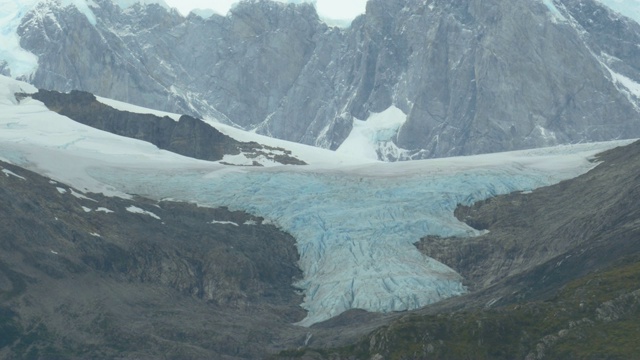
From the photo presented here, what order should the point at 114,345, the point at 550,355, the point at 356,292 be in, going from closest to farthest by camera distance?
the point at 550,355 < the point at 114,345 < the point at 356,292

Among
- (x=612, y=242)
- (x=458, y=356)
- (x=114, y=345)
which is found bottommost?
(x=114, y=345)

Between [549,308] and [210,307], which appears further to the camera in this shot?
[210,307]

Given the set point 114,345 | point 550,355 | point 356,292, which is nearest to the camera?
point 550,355

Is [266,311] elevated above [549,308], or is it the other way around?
[549,308]

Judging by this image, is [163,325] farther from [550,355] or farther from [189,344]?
[550,355]

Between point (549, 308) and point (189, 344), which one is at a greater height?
point (549, 308)

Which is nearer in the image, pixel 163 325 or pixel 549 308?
pixel 549 308

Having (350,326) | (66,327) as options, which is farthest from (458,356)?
(66,327)

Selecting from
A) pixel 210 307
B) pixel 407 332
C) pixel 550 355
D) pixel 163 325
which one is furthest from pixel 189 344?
pixel 550 355

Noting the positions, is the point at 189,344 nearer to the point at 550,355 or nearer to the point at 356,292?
the point at 356,292
